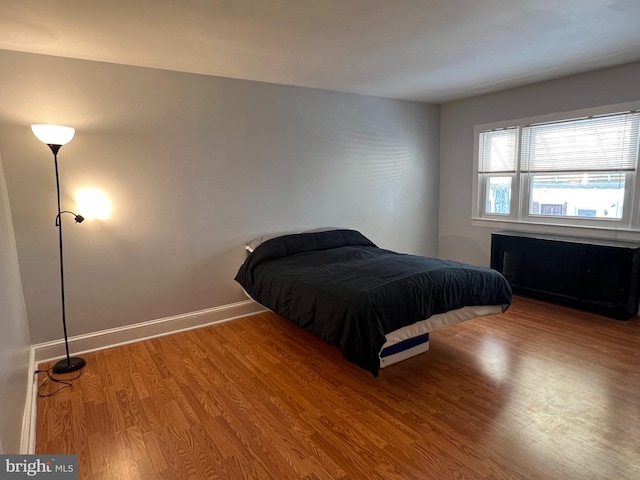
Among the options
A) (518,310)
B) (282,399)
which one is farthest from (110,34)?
(518,310)

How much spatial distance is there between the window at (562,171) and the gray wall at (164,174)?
4.78 feet

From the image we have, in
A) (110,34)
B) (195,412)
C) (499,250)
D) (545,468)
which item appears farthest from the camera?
(499,250)

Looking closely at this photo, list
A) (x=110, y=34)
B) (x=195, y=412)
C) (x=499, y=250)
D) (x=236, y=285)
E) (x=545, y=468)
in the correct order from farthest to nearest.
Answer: (x=499, y=250) → (x=236, y=285) → (x=110, y=34) → (x=195, y=412) → (x=545, y=468)

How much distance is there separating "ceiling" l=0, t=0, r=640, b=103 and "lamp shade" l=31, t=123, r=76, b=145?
570mm

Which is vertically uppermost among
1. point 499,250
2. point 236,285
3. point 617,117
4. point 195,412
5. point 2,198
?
point 617,117

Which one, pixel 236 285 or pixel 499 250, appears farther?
pixel 499 250

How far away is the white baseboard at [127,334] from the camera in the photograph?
262cm

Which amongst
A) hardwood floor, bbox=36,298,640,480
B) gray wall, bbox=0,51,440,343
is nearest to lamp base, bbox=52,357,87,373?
hardwood floor, bbox=36,298,640,480

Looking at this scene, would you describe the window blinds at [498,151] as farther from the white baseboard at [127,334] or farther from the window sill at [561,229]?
the white baseboard at [127,334]

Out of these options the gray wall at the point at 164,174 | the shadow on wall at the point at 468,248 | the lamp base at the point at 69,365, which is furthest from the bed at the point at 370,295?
the shadow on wall at the point at 468,248

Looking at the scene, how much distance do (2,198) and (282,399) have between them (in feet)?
7.37

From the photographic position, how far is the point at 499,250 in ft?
14.3

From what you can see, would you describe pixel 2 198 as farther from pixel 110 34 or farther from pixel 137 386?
pixel 137 386

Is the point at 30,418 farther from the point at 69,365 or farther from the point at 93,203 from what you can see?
the point at 93,203
